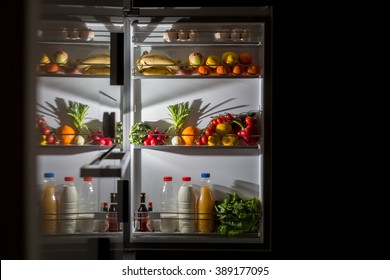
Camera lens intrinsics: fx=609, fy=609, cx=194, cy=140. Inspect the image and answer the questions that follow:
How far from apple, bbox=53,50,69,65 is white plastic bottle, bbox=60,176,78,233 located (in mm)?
153

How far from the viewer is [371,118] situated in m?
2.94

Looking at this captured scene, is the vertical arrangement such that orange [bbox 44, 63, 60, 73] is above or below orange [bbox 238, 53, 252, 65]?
below

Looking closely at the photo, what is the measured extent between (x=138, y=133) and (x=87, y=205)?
1726mm

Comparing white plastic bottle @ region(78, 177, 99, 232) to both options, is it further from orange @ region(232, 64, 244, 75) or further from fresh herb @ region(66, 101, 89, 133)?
orange @ region(232, 64, 244, 75)

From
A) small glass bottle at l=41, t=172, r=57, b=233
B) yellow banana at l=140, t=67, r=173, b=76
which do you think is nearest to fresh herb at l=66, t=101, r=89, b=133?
small glass bottle at l=41, t=172, r=57, b=233

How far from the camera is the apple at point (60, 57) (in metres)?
0.73

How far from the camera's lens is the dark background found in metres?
2.90

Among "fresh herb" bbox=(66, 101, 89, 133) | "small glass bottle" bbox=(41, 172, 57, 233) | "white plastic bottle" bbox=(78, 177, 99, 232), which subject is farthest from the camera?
"white plastic bottle" bbox=(78, 177, 99, 232)

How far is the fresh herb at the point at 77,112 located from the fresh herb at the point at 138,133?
6.08ft

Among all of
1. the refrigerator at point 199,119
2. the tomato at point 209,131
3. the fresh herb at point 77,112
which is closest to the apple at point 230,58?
the refrigerator at point 199,119

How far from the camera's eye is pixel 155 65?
2953mm

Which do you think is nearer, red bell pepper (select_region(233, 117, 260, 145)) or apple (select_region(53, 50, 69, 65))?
apple (select_region(53, 50, 69, 65))

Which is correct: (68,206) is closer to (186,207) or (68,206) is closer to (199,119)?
(186,207)

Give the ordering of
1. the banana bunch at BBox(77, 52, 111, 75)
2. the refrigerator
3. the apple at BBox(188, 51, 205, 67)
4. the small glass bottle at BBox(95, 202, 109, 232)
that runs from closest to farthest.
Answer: the small glass bottle at BBox(95, 202, 109, 232), the banana bunch at BBox(77, 52, 111, 75), the refrigerator, the apple at BBox(188, 51, 205, 67)
